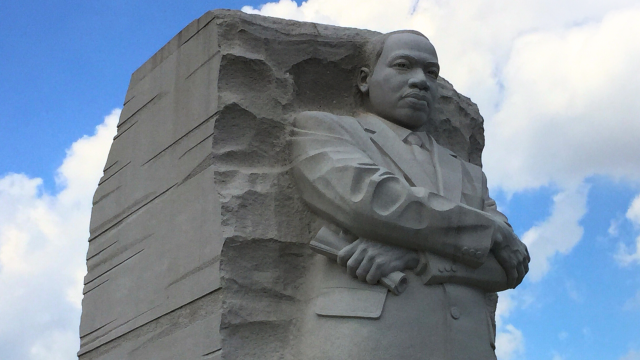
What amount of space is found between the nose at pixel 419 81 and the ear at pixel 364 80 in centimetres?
31

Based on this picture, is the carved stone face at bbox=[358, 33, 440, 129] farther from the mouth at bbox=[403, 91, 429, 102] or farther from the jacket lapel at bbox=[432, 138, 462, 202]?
the jacket lapel at bbox=[432, 138, 462, 202]

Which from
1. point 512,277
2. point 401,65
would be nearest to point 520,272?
point 512,277

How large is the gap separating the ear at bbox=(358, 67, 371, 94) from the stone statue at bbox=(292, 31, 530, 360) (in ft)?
1.23

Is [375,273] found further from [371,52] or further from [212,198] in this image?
[371,52]

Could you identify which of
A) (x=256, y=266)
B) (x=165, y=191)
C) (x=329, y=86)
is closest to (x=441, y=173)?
(x=329, y=86)

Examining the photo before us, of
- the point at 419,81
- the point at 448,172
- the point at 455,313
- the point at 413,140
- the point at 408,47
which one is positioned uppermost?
the point at 408,47

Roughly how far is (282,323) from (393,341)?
1.91 ft

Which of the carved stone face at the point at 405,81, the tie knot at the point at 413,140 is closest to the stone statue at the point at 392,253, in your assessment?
the tie knot at the point at 413,140

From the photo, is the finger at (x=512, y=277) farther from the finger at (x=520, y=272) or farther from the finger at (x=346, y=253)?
the finger at (x=346, y=253)

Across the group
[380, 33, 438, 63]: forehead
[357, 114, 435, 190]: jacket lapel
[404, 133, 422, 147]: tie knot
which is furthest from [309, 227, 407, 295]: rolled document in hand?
[380, 33, 438, 63]: forehead

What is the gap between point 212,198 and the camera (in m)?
4.35

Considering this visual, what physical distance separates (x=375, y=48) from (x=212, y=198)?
1.40 m

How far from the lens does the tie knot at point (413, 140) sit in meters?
4.86

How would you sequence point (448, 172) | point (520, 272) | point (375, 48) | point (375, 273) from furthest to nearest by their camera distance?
1. point (375, 48)
2. point (448, 172)
3. point (520, 272)
4. point (375, 273)
